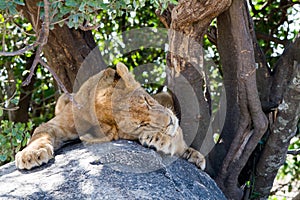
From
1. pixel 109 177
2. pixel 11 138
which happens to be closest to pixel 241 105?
pixel 109 177

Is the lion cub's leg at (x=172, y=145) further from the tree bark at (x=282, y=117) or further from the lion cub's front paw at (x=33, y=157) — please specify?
the tree bark at (x=282, y=117)

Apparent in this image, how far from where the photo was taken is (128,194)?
2.88m

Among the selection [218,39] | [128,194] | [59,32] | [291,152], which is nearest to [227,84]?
[218,39]

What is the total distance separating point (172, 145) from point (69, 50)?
1.44 metres

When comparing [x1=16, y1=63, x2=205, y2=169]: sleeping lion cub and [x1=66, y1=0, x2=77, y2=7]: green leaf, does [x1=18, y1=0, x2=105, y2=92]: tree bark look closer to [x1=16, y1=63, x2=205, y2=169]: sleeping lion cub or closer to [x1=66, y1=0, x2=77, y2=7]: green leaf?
[x1=16, y1=63, x2=205, y2=169]: sleeping lion cub

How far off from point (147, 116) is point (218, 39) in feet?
3.68

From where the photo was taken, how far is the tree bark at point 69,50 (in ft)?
14.6

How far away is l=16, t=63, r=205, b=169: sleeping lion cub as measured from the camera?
340cm

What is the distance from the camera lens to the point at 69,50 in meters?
4.48

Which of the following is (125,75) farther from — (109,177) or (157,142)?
(109,177)

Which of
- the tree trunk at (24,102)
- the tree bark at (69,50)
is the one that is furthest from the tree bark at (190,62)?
the tree trunk at (24,102)

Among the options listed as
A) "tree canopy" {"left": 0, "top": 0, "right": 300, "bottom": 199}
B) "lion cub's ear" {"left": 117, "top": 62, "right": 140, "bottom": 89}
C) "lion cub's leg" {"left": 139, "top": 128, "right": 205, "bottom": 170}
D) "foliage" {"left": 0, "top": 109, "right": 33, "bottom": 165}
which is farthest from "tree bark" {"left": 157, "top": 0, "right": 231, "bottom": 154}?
"foliage" {"left": 0, "top": 109, "right": 33, "bottom": 165}

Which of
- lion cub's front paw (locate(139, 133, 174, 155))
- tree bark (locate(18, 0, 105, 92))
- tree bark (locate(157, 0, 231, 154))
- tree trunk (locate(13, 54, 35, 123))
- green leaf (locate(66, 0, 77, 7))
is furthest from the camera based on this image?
tree trunk (locate(13, 54, 35, 123))

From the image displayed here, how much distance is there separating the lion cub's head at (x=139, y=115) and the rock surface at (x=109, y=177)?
0.13 metres
